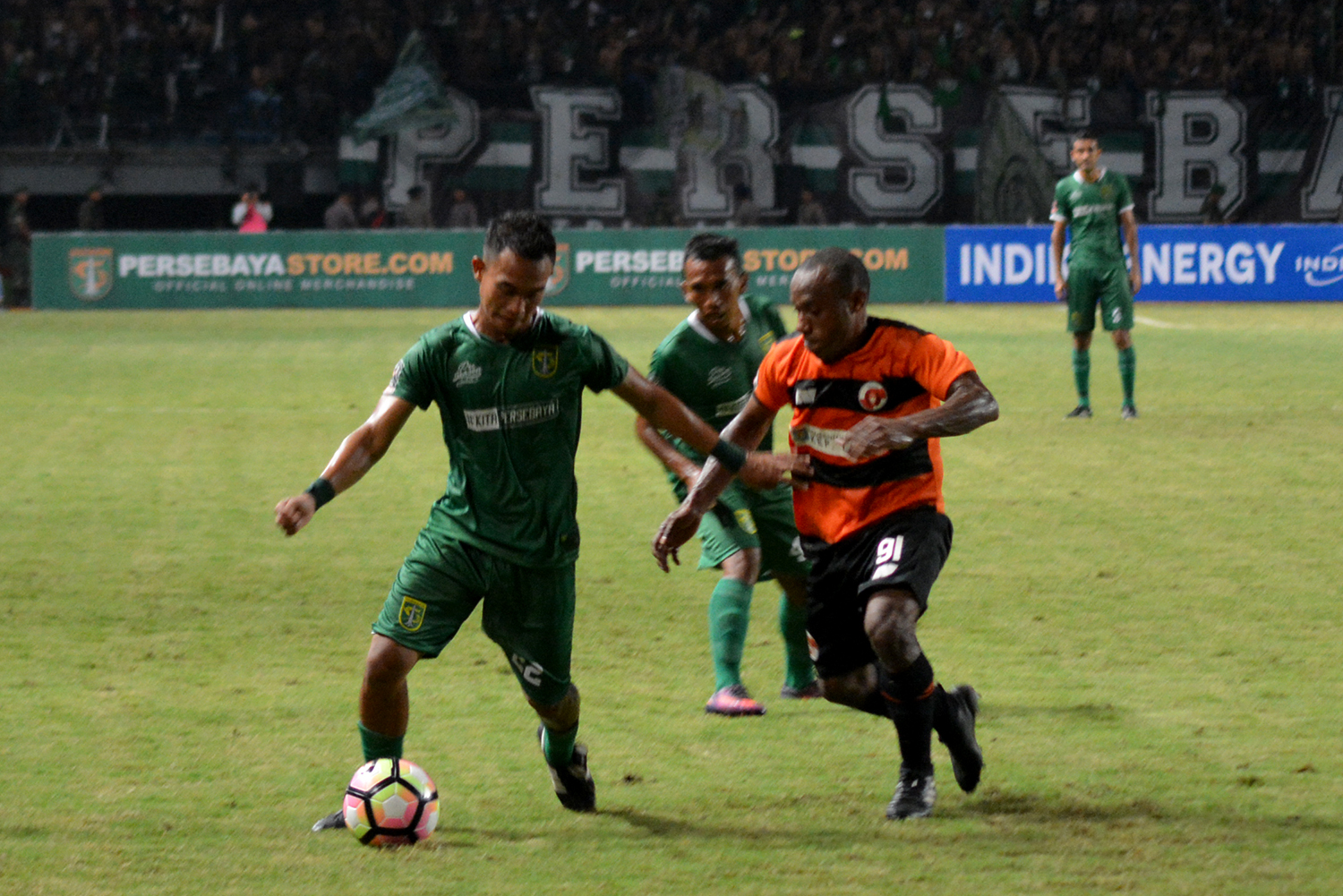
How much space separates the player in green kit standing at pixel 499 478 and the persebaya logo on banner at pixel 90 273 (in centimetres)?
2393

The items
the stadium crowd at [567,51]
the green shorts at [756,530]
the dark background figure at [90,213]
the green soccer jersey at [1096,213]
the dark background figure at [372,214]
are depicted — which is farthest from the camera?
the stadium crowd at [567,51]

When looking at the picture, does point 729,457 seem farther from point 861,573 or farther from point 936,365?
point 936,365

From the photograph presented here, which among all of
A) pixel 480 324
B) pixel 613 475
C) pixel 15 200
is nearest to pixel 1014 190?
pixel 15 200

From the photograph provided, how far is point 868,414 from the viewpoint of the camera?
492 centimetres

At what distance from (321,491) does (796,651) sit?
2.44 meters

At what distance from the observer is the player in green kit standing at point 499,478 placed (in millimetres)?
4582

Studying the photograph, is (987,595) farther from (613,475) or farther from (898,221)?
(898,221)

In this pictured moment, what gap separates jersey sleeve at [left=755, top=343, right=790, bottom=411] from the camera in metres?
5.10

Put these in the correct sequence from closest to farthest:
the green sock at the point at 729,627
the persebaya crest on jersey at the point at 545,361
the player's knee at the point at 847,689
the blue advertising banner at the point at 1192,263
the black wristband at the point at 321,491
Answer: the black wristband at the point at 321,491 → the persebaya crest on jersey at the point at 545,361 → the player's knee at the point at 847,689 → the green sock at the point at 729,627 → the blue advertising banner at the point at 1192,263

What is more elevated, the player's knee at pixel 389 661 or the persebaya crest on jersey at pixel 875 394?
the persebaya crest on jersey at pixel 875 394

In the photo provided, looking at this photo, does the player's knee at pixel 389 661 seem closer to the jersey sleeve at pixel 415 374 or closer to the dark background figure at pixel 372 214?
the jersey sleeve at pixel 415 374

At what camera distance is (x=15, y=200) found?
28.6m

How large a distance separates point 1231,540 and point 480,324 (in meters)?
5.76

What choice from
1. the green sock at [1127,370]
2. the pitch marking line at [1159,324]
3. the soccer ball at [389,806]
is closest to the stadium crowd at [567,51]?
the pitch marking line at [1159,324]
